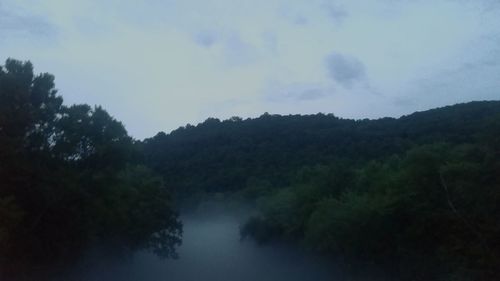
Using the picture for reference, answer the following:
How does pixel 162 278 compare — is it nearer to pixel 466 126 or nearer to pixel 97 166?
pixel 97 166

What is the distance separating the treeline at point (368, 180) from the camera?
2853cm

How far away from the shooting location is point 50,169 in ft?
118

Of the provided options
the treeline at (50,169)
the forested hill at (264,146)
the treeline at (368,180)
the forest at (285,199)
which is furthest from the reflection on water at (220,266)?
the forested hill at (264,146)

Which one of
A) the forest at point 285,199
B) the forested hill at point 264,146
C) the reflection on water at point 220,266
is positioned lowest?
the reflection on water at point 220,266

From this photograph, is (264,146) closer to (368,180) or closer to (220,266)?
(220,266)

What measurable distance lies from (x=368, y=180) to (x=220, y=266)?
14629 millimetres

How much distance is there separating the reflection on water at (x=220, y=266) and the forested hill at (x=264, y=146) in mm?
12039

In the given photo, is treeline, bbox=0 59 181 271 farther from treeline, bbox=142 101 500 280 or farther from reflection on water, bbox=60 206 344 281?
treeline, bbox=142 101 500 280

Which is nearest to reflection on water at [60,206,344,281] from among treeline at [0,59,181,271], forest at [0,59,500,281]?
forest at [0,59,500,281]

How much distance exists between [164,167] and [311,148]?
55.1 feet

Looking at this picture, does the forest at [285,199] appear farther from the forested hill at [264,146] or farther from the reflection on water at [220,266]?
the forested hill at [264,146]

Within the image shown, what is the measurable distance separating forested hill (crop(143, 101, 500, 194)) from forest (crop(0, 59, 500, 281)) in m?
9.38

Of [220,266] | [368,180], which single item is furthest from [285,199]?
[368,180]

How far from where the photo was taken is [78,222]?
3731 centimetres
